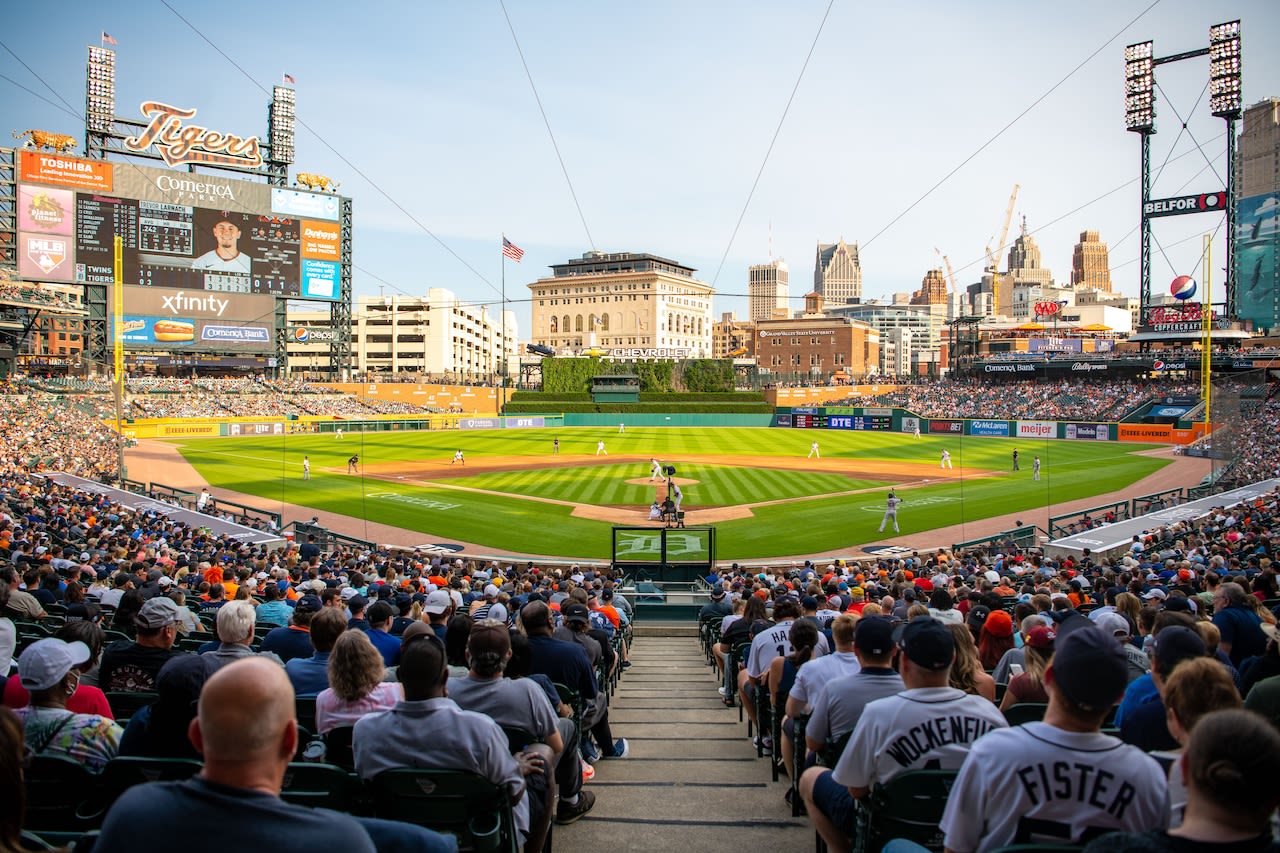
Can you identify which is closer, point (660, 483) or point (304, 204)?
point (660, 483)

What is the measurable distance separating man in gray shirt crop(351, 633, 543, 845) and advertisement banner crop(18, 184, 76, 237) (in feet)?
277

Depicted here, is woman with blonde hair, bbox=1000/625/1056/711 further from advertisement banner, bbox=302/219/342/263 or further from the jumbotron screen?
advertisement banner, bbox=302/219/342/263

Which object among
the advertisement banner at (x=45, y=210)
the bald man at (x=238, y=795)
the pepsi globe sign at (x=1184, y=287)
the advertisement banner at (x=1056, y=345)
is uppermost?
the advertisement banner at (x=45, y=210)

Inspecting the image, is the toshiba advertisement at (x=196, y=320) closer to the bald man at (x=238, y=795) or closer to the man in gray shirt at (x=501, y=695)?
the man in gray shirt at (x=501, y=695)

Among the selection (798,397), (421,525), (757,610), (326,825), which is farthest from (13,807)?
(798,397)

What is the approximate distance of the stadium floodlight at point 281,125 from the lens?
279ft

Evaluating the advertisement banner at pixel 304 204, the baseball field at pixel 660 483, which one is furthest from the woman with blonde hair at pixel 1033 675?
the advertisement banner at pixel 304 204

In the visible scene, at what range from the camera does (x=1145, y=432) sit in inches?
2474

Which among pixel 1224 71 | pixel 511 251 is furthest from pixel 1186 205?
pixel 511 251

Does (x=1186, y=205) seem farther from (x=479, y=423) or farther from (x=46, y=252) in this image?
(x=46, y=252)

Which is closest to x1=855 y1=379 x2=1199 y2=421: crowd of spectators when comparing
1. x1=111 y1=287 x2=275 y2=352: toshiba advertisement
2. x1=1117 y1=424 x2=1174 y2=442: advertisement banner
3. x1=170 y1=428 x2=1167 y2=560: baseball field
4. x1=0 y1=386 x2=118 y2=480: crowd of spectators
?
x1=1117 y1=424 x2=1174 y2=442: advertisement banner

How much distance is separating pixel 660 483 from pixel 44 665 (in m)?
35.5

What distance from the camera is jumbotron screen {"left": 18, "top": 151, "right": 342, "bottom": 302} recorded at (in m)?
70.2

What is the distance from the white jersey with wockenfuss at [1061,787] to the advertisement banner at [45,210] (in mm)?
86648
